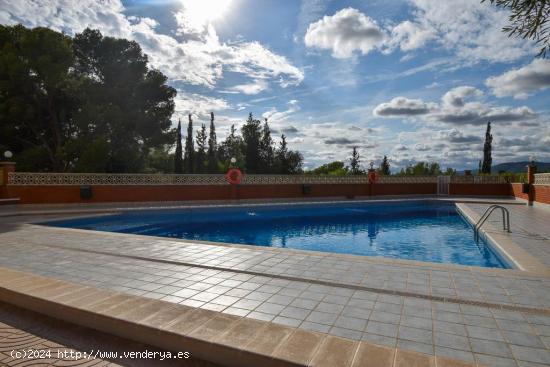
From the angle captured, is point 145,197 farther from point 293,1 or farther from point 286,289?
point 286,289

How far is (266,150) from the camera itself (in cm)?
2989

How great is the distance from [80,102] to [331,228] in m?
17.1

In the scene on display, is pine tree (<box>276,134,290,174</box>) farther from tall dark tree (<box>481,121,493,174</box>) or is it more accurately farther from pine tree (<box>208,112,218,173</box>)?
tall dark tree (<box>481,121,493,174</box>)

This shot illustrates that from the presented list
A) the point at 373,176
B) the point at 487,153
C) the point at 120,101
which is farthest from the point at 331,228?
the point at 487,153

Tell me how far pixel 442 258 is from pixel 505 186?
15.2m

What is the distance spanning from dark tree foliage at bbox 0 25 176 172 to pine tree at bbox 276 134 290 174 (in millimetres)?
10785

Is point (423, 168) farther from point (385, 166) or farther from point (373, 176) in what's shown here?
point (373, 176)

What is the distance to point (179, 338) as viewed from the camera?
2455 millimetres

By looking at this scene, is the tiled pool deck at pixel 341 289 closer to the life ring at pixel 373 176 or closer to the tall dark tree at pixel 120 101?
the life ring at pixel 373 176

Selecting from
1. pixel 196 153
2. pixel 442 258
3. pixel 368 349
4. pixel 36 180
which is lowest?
pixel 442 258

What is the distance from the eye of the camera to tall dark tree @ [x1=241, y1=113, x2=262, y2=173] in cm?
2898

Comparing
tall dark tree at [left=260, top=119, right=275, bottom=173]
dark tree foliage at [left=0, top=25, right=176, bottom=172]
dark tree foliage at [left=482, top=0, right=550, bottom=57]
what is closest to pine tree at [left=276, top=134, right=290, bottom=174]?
tall dark tree at [left=260, top=119, right=275, bottom=173]

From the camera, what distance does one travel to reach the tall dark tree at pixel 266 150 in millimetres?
29500

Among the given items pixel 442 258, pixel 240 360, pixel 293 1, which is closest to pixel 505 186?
pixel 442 258
